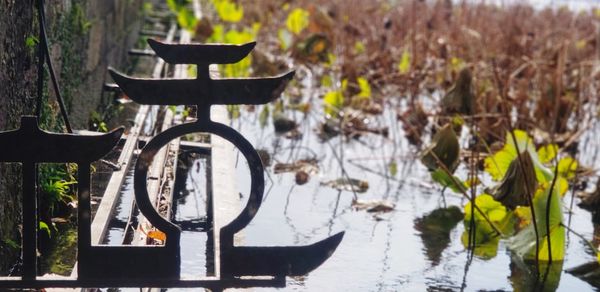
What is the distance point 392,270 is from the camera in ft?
12.3

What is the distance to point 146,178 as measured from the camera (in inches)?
94.3

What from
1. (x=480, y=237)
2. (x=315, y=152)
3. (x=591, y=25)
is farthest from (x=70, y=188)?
(x=591, y=25)

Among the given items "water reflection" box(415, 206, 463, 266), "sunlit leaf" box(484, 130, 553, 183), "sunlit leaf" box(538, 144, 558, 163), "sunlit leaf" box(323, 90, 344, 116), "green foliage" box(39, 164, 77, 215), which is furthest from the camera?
"sunlit leaf" box(323, 90, 344, 116)

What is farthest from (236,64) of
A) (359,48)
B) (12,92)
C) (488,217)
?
(12,92)

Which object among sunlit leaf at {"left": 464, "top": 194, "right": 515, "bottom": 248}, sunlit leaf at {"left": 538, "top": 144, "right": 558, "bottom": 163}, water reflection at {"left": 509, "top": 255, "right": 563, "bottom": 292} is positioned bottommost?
water reflection at {"left": 509, "top": 255, "right": 563, "bottom": 292}

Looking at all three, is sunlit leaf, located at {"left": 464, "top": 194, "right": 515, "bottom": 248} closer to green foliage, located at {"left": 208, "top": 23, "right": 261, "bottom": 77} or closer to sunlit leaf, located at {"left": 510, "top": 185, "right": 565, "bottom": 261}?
sunlit leaf, located at {"left": 510, "top": 185, "right": 565, "bottom": 261}

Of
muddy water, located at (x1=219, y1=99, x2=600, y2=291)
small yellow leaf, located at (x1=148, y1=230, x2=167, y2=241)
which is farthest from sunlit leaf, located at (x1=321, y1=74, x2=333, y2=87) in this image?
small yellow leaf, located at (x1=148, y1=230, x2=167, y2=241)

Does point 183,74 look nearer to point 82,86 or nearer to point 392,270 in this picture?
point 82,86

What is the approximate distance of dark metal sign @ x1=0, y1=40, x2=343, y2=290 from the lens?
2309 millimetres

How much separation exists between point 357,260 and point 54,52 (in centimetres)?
135

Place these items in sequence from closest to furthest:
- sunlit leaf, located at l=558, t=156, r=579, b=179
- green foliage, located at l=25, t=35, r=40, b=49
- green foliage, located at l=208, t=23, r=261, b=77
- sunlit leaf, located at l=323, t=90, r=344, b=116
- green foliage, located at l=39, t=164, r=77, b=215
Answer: green foliage, located at l=25, t=35, r=40, b=49
green foliage, located at l=39, t=164, r=77, b=215
sunlit leaf, located at l=558, t=156, r=579, b=179
sunlit leaf, located at l=323, t=90, r=344, b=116
green foliage, located at l=208, t=23, r=261, b=77

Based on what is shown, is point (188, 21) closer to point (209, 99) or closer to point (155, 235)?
point (155, 235)

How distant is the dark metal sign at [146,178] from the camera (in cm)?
231

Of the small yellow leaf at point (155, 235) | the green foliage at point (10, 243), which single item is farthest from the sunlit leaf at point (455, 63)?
the green foliage at point (10, 243)
